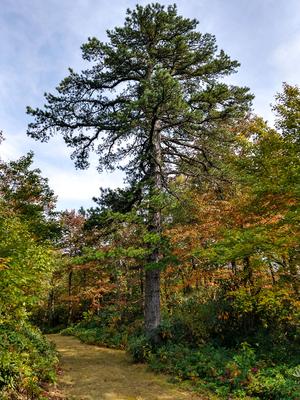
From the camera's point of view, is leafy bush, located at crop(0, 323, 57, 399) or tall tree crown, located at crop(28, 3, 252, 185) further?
tall tree crown, located at crop(28, 3, 252, 185)

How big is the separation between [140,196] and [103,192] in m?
1.39

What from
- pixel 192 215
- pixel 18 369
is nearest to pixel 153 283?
pixel 192 215

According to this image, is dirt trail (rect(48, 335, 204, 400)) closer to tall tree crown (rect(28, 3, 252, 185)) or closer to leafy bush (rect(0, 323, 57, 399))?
leafy bush (rect(0, 323, 57, 399))

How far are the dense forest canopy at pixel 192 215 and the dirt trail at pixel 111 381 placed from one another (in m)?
0.55

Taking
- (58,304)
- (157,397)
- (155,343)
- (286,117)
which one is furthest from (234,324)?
(58,304)

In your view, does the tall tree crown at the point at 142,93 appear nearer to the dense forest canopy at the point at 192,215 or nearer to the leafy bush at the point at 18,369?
the dense forest canopy at the point at 192,215

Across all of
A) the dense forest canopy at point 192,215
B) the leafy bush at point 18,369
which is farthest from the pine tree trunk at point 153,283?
the leafy bush at point 18,369

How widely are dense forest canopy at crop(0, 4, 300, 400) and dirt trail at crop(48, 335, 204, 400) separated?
0.55m

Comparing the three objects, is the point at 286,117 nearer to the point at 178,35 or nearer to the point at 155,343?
the point at 178,35

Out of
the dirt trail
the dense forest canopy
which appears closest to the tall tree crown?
the dense forest canopy

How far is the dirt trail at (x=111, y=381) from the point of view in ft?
24.9

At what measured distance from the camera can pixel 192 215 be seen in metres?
13.1

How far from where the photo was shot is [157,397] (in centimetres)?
746

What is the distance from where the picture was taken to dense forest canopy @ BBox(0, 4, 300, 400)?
27.4 ft
